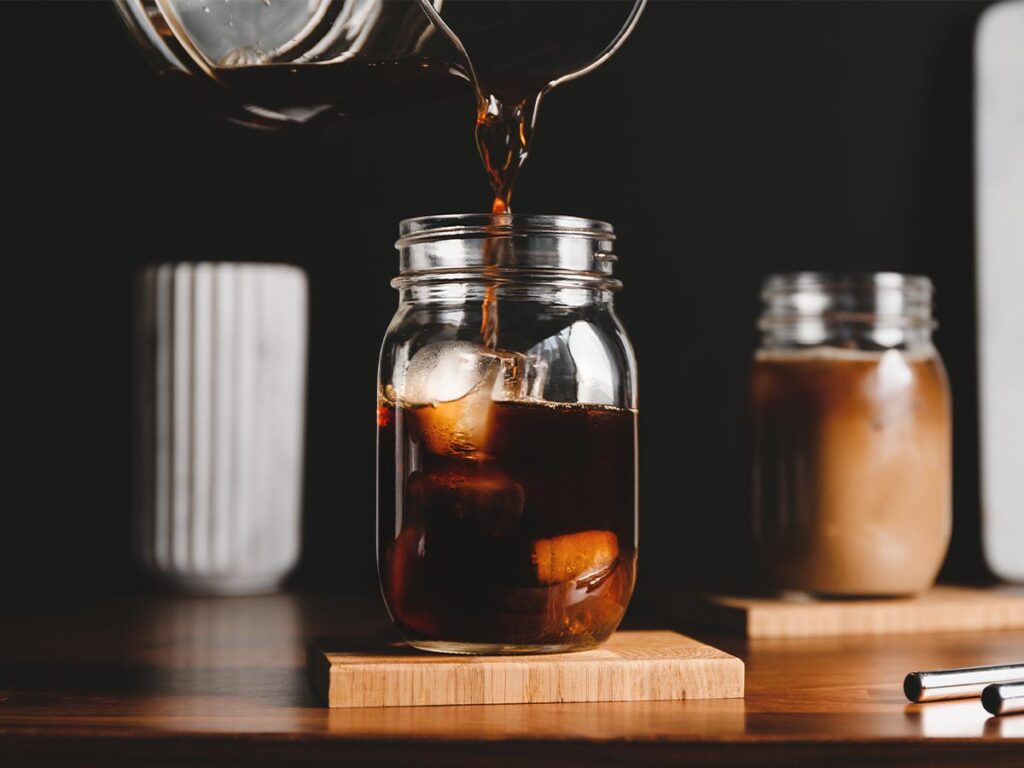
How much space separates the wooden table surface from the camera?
662mm

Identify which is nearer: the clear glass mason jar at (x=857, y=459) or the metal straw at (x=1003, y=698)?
the metal straw at (x=1003, y=698)

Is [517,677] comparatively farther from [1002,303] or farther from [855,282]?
[1002,303]

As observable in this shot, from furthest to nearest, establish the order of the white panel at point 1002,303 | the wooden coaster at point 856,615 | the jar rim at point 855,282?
the white panel at point 1002,303 < the jar rim at point 855,282 < the wooden coaster at point 856,615

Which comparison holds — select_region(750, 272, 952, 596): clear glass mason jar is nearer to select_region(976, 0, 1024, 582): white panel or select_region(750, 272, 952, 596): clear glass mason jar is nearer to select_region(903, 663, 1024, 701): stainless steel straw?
select_region(976, 0, 1024, 582): white panel

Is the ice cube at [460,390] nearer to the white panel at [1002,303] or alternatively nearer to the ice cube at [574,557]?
the ice cube at [574,557]

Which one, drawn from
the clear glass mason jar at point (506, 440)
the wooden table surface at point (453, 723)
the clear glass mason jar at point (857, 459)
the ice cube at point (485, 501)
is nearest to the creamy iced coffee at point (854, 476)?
the clear glass mason jar at point (857, 459)

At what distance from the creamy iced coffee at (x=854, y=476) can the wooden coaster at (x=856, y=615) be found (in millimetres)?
23

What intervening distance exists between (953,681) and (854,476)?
1.18ft

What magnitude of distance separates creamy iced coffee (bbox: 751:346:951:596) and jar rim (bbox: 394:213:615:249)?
36 cm

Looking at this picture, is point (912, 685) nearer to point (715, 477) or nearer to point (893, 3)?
point (715, 477)

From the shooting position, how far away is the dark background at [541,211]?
4.51ft

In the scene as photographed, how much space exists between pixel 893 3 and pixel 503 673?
97 centimetres

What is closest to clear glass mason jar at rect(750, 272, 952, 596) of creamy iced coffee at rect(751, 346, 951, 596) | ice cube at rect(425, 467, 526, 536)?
creamy iced coffee at rect(751, 346, 951, 596)

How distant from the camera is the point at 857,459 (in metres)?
1.11
